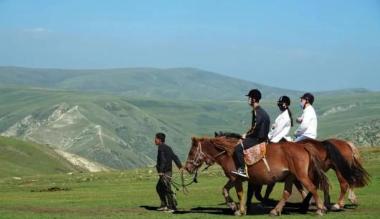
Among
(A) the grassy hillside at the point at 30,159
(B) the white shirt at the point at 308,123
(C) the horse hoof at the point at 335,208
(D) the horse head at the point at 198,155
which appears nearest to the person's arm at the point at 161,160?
(D) the horse head at the point at 198,155

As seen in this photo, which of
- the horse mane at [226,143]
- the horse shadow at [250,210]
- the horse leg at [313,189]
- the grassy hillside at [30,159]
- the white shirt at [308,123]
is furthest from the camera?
the grassy hillside at [30,159]

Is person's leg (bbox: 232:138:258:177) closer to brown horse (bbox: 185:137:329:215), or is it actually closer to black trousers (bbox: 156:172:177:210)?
brown horse (bbox: 185:137:329:215)

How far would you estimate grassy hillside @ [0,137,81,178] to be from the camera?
119 meters

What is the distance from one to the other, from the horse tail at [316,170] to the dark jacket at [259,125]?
126 centimetres

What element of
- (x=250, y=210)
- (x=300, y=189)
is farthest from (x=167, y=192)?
(x=300, y=189)

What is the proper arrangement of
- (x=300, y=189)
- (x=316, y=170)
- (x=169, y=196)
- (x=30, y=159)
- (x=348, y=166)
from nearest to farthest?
(x=316, y=170) → (x=300, y=189) → (x=348, y=166) → (x=169, y=196) → (x=30, y=159)

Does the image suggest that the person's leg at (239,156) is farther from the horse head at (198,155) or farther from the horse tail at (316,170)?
the horse tail at (316,170)

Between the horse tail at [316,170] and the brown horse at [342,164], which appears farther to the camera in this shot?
the brown horse at [342,164]

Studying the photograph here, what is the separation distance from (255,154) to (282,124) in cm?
195

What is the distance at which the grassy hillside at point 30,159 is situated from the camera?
11869 cm

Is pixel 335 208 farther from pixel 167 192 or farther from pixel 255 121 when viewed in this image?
pixel 167 192

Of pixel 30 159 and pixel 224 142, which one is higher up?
pixel 224 142

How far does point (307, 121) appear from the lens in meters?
21.3

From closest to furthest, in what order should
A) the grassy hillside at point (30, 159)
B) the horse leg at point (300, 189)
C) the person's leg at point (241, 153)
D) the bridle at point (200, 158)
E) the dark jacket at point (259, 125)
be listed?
the person's leg at point (241, 153), the dark jacket at point (259, 125), the horse leg at point (300, 189), the bridle at point (200, 158), the grassy hillside at point (30, 159)
